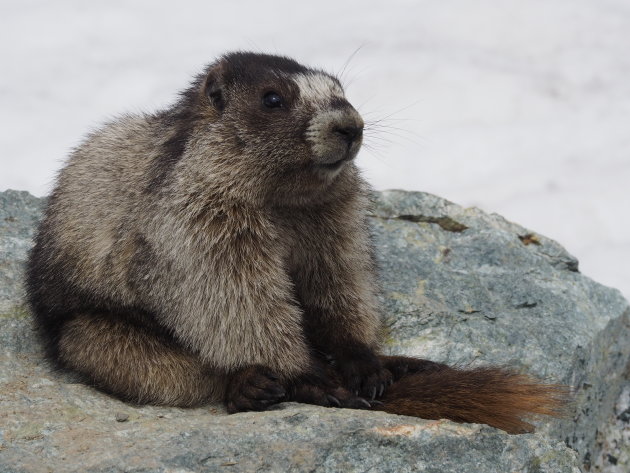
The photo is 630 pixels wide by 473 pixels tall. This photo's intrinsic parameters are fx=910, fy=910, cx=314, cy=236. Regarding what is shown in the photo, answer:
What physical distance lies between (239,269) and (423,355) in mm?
1578

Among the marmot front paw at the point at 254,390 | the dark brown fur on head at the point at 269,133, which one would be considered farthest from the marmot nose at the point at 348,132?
the marmot front paw at the point at 254,390

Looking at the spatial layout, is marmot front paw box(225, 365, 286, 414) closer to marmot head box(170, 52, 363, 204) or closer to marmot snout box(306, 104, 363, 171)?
marmot head box(170, 52, 363, 204)

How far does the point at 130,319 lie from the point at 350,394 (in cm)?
137

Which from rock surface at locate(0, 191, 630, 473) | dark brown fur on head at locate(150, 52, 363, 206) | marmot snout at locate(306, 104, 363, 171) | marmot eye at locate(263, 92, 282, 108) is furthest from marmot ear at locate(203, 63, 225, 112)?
rock surface at locate(0, 191, 630, 473)

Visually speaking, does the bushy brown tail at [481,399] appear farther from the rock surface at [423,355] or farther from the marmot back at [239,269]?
the rock surface at [423,355]

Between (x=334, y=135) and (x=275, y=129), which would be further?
(x=275, y=129)

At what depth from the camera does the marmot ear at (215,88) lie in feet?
17.2

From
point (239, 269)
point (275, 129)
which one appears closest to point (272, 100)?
point (275, 129)

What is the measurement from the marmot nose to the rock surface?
1425 millimetres

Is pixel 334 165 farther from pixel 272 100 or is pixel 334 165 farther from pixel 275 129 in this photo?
pixel 272 100

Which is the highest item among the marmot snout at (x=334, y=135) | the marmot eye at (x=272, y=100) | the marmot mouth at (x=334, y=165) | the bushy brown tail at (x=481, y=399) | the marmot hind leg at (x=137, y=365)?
the marmot eye at (x=272, y=100)

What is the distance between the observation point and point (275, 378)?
481 cm

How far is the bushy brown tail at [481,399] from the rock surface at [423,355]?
227 millimetres

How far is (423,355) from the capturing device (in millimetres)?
5883
